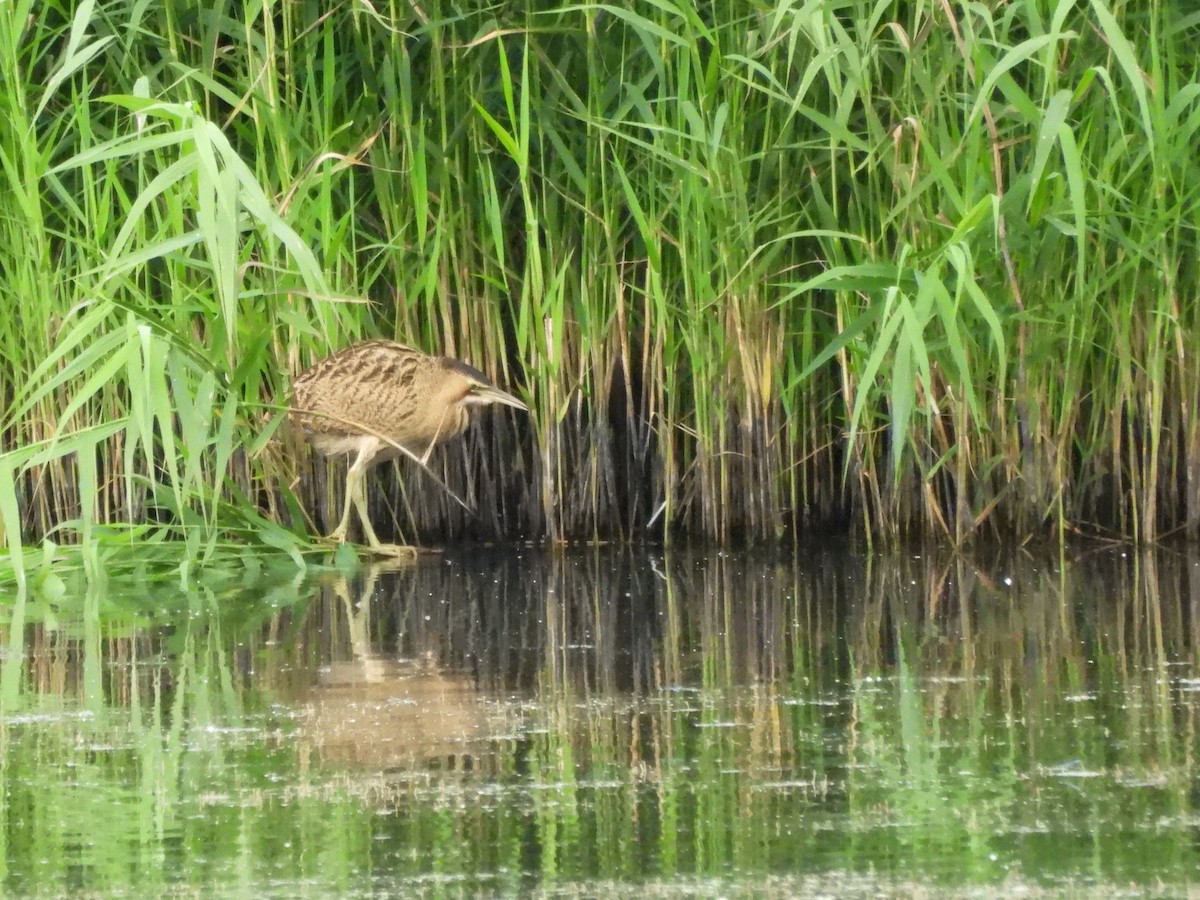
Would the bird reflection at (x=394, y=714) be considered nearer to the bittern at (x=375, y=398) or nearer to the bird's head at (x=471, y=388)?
the bittern at (x=375, y=398)

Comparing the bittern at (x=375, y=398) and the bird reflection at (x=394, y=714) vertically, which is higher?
the bittern at (x=375, y=398)

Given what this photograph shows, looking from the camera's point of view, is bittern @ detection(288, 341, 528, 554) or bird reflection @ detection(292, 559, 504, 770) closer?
bird reflection @ detection(292, 559, 504, 770)

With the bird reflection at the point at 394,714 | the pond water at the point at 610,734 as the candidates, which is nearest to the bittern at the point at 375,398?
the pond water at the point at 610,734

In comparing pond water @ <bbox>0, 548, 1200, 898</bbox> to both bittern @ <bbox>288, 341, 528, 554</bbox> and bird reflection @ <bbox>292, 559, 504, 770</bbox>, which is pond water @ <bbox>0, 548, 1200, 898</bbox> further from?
bittern @ <bbox>288, 341, 528, 554</bbox>

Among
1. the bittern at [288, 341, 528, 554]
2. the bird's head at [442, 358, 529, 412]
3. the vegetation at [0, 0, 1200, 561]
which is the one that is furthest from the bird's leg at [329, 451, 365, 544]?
the bird's head at [442, 358, 529, 412]

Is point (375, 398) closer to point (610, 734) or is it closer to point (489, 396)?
point (489, 396)

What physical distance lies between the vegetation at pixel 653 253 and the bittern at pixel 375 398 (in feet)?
0.50

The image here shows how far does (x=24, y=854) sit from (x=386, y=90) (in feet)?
14.2

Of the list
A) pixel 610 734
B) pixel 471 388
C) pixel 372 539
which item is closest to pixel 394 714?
pixel 610 734

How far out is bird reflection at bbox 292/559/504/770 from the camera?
412 cm

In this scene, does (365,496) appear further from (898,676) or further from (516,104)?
(898,676)

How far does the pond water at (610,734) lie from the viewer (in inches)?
130

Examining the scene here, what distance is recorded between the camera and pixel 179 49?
7.35m

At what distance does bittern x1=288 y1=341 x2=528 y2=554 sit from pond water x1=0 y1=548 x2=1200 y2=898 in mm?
761
